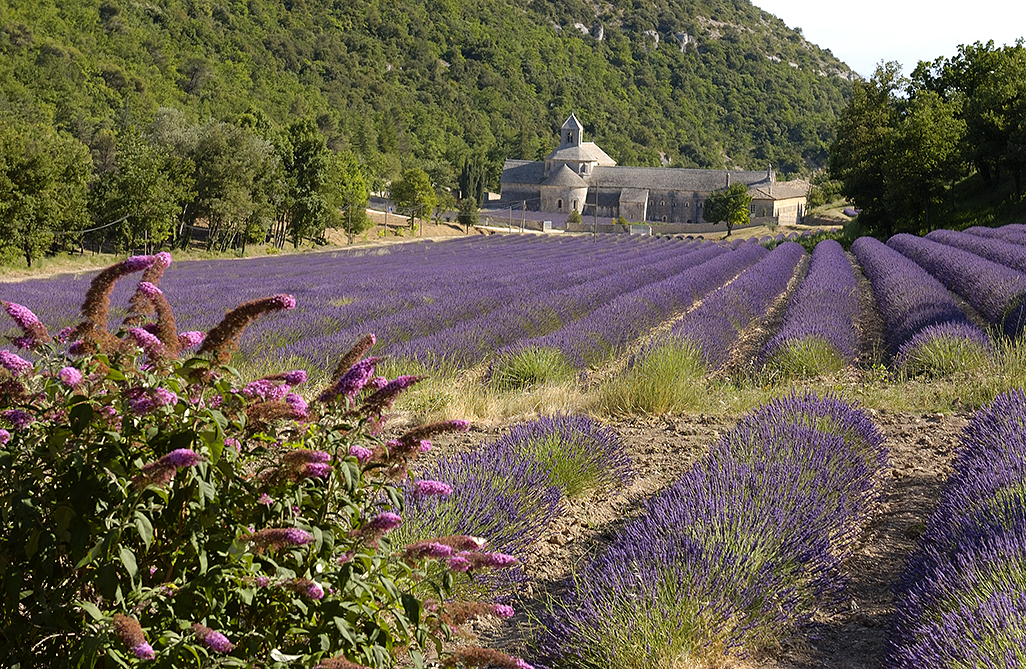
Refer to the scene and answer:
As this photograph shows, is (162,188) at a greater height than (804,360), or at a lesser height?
greater

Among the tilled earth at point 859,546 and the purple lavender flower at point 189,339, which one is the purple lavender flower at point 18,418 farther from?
the tilled earth at point 859,546

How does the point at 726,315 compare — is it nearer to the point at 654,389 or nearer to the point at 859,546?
the point at 654,389

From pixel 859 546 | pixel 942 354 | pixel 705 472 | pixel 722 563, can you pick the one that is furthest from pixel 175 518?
pixel 942 354

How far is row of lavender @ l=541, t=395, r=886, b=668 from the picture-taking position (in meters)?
2.11

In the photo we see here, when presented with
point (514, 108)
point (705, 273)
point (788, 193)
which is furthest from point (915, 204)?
point (514, 108)

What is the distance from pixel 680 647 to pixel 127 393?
1.49 m

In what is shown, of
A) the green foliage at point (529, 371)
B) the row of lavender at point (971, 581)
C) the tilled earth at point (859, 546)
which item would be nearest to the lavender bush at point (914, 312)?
the tilled earth at point (859, 546)

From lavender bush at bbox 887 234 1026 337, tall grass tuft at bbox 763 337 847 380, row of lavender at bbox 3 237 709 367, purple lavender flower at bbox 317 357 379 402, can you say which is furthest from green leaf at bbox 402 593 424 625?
lavender bush at bbox 887 234 1026 337

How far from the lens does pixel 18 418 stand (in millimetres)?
1439

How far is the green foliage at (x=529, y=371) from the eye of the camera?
596cm

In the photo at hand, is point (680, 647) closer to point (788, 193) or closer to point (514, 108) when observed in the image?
point (788, 193)

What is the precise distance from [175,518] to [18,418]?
32 cm

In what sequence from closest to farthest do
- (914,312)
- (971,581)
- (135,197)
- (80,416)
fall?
(80,416), (971,581), (914,312), (135,197)

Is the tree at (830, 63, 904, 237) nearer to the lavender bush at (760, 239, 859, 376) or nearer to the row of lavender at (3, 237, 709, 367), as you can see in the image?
the row of lavender at (3, 237, 709, 367)
